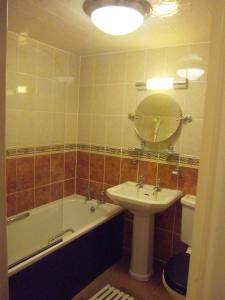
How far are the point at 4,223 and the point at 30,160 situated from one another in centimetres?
179

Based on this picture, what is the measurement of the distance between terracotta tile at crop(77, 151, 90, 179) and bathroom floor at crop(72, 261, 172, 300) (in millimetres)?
1062

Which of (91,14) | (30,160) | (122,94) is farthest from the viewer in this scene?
(122,94)

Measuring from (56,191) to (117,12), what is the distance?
1.93m

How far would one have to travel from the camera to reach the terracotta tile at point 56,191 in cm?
264

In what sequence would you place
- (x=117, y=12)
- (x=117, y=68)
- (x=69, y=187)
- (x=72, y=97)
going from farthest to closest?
(x=69, y=187) < (x=72, y=97) < (x=117, y=68) < (x=117, y=12)

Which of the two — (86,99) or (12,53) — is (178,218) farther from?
(12,53)

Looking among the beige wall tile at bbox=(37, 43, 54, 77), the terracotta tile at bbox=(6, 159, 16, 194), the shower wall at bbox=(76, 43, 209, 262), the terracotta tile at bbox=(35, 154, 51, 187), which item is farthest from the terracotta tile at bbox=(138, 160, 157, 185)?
the beige wall tile at bbox=(37, 43, 54, 77)

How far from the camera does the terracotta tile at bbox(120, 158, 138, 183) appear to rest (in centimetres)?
252

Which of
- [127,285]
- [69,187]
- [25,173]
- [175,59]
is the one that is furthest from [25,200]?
[175,59]

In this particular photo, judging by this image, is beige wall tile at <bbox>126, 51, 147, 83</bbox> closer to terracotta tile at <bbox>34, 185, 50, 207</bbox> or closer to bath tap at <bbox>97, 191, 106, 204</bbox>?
bath tap at <bbox>97, 191, 106, 204</bbox>

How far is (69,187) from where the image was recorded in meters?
2.87

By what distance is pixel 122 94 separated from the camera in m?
2.53

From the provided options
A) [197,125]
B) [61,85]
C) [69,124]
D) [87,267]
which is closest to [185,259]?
[87,267]

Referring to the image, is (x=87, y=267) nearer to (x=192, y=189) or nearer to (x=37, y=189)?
(x=37, y=189)
